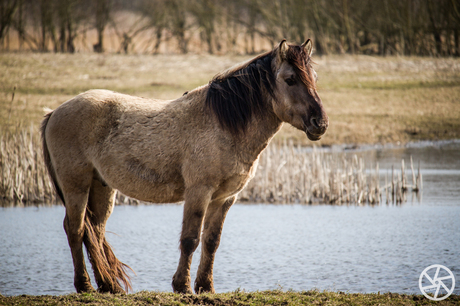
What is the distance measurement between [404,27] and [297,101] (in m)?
24.7

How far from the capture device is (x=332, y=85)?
2069 cm

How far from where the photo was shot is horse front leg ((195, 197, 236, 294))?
4516 mm

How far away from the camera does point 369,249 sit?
258 inches

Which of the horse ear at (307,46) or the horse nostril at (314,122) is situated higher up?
the horse ear at (307,46)

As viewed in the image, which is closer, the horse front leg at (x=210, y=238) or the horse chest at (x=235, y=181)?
the horse chest at (x=235, y=181)

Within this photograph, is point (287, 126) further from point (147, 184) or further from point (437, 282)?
point (147, 184)

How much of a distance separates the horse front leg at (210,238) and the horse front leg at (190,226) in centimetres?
30

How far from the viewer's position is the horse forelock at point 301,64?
396 cm

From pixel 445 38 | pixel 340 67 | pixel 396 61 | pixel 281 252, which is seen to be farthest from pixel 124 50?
pixel 281 252

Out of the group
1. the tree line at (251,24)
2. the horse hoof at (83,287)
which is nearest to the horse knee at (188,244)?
the horse hoof at (83,287)

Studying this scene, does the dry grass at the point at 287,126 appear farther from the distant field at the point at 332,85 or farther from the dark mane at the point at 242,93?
the dark mane at the point at 242,93

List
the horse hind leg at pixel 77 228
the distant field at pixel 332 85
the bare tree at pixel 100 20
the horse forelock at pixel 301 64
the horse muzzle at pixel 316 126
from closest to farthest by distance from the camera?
the horse muzzle at pixel 316 126
the horse forelock at pixel 301 64
the horse hind leg at pixel 77 228
the distant field at pixel 332 85
the bare tree at pixel 100 20

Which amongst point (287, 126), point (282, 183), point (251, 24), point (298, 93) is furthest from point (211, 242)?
point (251, 24)

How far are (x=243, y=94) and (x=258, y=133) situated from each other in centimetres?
41
